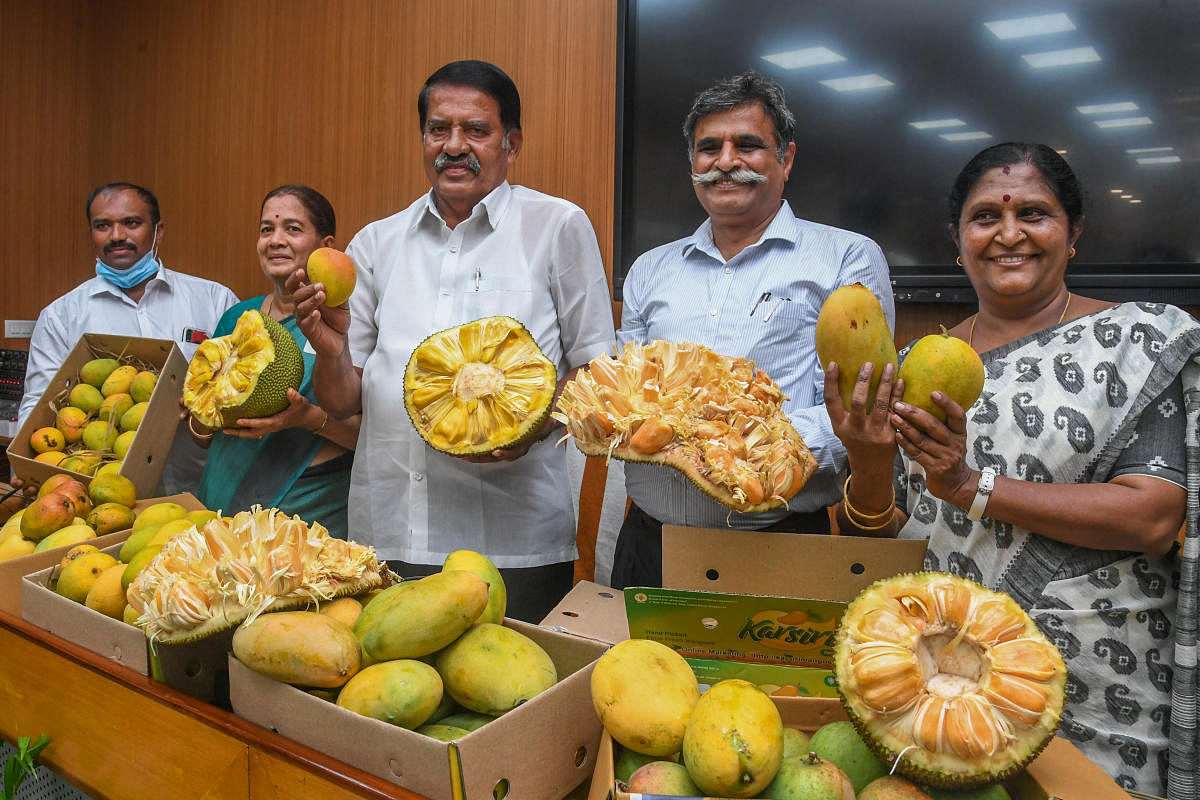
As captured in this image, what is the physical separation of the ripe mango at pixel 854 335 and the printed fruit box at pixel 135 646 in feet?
3.36

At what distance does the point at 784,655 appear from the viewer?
3.99ft

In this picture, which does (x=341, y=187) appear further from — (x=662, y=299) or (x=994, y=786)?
(x=994, y=786)

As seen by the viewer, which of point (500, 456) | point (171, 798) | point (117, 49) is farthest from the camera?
point (117, 49)

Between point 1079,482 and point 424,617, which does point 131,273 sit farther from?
point 1079,482

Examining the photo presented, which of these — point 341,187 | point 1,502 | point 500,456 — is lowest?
point 1,502

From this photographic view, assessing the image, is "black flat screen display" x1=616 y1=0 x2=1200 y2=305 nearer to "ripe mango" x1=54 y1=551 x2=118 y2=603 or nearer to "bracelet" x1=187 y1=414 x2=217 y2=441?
"bracelet" x1=187 y1=414 x2=217 y2=441

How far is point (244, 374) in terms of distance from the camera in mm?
1997

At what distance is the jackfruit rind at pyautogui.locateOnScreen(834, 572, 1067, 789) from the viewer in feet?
2.83

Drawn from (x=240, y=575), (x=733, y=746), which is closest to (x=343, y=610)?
(x=240, y=575)

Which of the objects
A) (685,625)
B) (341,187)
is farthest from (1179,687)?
(341,187)

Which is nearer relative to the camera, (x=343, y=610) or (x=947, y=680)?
(x=947, y=680)

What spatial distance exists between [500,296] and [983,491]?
4.18ft

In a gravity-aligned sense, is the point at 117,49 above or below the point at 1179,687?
above

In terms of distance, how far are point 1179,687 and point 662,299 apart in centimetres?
125
